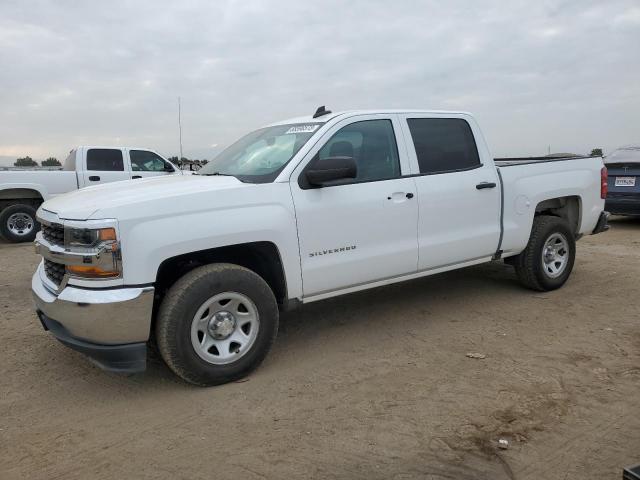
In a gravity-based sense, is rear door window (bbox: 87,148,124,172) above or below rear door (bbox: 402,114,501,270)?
above

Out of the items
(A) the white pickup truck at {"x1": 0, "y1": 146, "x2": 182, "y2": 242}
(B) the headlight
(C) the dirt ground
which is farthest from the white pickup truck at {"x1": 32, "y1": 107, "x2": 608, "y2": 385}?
(A) the white pickup truck at {"x1": 0, "y1": 146, "x2": 182, "y2": 242}

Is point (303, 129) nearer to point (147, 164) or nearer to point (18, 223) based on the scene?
point (147, 164)

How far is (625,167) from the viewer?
10.4 meters

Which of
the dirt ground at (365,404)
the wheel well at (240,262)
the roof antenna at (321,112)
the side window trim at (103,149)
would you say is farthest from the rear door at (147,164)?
the wheel well at (240,262)

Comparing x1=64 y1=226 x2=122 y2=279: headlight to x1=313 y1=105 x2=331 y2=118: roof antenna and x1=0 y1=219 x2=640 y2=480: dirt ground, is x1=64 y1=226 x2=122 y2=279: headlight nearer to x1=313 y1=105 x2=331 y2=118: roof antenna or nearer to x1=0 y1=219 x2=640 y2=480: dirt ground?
x1=0 y1=219 x2=640 y2=480: dirt ground

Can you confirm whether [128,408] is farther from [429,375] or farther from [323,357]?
[429,375]

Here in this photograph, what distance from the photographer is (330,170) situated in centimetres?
394

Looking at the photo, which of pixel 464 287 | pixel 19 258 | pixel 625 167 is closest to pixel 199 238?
pixel 464 287

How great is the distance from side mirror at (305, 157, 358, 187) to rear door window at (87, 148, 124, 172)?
9.07m

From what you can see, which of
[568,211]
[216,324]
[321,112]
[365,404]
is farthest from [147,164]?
[365,404]

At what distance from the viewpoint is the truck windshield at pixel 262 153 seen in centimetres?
419

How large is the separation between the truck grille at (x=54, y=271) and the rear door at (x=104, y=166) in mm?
8109

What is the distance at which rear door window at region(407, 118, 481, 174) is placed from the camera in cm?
488

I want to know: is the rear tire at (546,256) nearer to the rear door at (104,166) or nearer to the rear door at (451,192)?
the rear door at (451,192)
